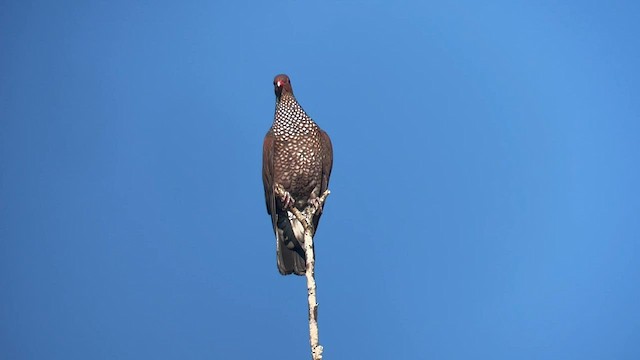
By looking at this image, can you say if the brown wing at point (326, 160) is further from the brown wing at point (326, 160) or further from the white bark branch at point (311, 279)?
the white bark branch at point (311, 279)

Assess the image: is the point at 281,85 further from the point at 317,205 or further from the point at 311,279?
the point at 311,279

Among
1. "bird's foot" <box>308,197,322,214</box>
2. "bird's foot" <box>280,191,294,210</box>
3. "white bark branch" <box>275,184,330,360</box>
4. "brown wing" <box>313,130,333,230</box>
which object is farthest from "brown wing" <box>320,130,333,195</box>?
"white bark branch" <box>275,184,330,360</box>

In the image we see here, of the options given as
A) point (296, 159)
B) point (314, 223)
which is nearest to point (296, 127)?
point (296, 159)

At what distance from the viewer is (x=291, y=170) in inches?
488

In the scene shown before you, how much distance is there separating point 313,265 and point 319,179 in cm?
188

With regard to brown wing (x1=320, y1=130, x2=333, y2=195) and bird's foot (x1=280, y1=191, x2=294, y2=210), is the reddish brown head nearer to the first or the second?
brown wing (x1=320, y1=130, x2=333, y2=195)

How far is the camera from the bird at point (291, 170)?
488 inches

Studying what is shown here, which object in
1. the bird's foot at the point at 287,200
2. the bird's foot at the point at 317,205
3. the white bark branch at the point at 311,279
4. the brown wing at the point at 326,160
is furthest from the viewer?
the brown wing at the point at 326,160

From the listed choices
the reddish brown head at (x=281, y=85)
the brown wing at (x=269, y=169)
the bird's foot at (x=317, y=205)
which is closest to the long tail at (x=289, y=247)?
the brown wing at (x=269, y=169)

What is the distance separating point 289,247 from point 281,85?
206cm

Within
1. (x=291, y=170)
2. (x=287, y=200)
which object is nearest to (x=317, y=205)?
(x=287, y=200)

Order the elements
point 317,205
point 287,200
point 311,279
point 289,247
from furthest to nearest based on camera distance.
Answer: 1. point 289,247
2. point 287,200
3. point 317,205
4. point 311,279

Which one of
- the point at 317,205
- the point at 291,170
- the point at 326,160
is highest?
the point at 326,160

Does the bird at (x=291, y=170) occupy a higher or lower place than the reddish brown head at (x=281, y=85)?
lower
